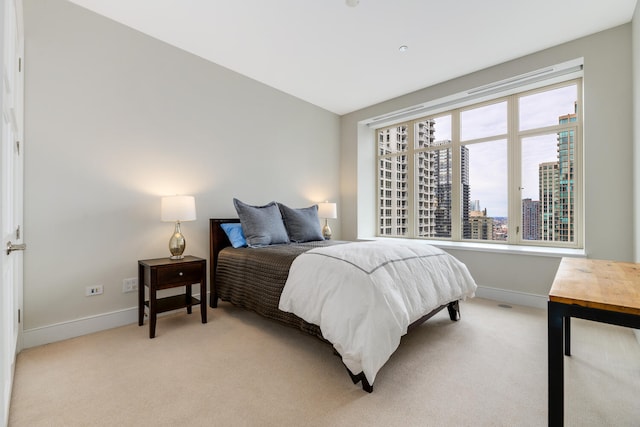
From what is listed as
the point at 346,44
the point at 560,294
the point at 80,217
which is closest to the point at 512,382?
the point at 560,294

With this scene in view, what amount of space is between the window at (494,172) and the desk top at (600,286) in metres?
1.96

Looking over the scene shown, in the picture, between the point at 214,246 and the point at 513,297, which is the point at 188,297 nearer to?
the point at 214,246

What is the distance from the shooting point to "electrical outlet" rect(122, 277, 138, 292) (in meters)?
2.66

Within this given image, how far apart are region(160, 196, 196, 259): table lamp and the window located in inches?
132

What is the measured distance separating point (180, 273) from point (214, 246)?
0.64m

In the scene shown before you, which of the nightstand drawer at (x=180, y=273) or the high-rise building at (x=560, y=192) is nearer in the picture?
the nightstand drawer at (x=180, y=273)

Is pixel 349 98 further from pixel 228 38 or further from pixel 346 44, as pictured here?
pixel 228 38

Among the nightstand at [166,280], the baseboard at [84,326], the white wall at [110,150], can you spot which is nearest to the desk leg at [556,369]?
the baseboard at [84,326]

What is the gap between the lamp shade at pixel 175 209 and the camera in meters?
2.62

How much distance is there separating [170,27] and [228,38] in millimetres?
519

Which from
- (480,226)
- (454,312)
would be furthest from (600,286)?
(480,226)

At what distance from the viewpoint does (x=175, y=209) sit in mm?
2631

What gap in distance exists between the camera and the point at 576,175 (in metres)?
3.19

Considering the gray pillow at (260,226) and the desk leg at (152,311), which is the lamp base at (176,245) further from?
the gray pillow at (260,226)
